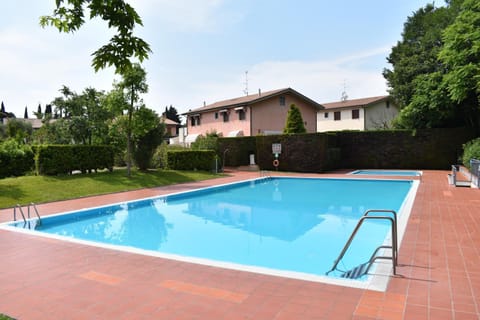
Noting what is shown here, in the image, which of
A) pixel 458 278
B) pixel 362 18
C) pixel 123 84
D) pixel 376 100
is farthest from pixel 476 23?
Answer: pixel 376 100

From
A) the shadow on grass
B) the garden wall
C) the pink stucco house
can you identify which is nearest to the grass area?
the shadow on grass

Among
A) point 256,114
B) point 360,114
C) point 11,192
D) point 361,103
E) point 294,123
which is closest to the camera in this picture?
point 11,192

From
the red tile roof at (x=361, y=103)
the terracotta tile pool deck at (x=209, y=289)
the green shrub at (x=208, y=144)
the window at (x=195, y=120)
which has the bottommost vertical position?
the terracotta tile pool deck at (x=209, y=289)

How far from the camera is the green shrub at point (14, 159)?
1720 cm

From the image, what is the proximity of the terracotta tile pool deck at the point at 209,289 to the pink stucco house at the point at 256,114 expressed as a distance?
1045 inches

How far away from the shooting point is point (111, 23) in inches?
132

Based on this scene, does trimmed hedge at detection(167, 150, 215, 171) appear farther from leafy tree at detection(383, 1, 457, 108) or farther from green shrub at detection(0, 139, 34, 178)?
leafy tree at detection(383, 1, 457, 108)

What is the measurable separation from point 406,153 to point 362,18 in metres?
13.8

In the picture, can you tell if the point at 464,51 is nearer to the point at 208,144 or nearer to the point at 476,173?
the point at 476,173

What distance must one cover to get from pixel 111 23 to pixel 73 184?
47.9ft

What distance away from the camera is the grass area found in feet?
44.3

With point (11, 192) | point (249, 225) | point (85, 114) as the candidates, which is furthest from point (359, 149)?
point (11, 192)

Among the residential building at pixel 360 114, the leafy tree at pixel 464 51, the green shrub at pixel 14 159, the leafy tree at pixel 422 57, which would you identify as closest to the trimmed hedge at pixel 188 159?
the green shrub at pixel 14 159

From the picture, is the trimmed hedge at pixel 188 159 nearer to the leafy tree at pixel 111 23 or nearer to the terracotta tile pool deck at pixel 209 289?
the terracotta tile pool deck at pixel 209 289
